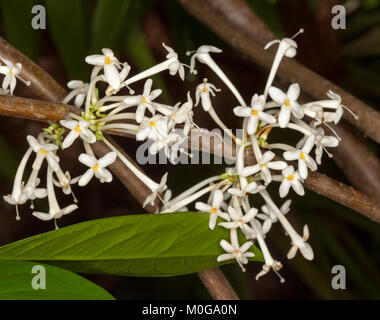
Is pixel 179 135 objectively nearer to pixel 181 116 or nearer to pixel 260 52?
pixel 181 116

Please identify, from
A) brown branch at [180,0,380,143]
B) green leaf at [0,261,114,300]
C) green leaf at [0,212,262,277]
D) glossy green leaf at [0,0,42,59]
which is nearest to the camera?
green leaf at [0,261,114,300]

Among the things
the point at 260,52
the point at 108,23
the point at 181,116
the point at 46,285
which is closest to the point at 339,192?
the point at 181,116

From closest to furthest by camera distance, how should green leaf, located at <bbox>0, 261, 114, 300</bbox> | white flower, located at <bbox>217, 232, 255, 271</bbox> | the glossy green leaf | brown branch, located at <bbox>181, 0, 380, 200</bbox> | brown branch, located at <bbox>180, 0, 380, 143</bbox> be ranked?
1. green leaf, located at <bbox>0, 261, 114, 300</bbox>
2. white flower, located at <bbox>217, 232, 255, 271</bbox>
3. brown branch, located at <bbox>180, 0, 380, 143</bbox>
4. brown branch, located at <bbox>181, 0, 380, 200</bbox>
5. the glossy green leaf

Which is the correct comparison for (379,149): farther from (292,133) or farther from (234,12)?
(234,12)

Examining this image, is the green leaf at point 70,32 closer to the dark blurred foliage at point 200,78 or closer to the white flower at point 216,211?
the dark blurred foliage at point 200,78

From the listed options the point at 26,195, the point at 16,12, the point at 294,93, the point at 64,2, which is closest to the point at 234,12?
the point at 64,2

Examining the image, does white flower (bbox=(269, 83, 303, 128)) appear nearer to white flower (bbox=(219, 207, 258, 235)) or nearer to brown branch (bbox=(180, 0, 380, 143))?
white flower (bbox=(219, 207, 258, 235))

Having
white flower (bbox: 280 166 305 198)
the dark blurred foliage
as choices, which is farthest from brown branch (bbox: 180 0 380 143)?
white flower (bbox: 280 166 305 198)
